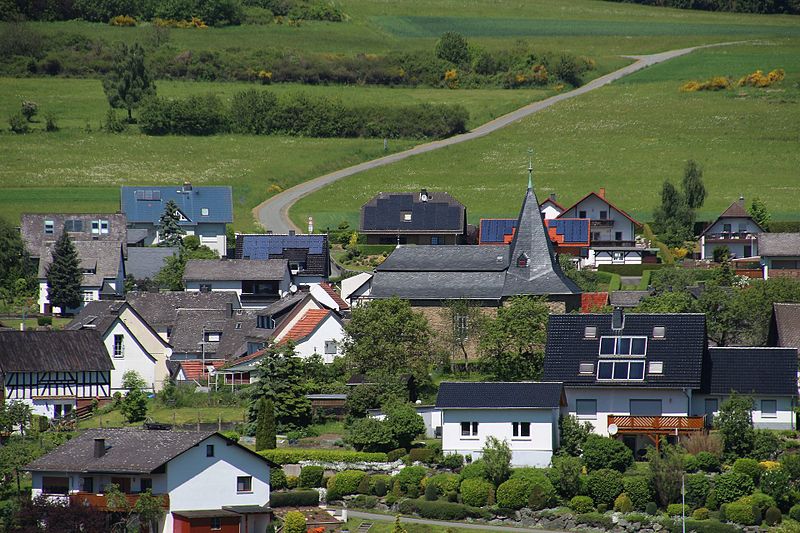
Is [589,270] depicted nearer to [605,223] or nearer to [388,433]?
[605,223]

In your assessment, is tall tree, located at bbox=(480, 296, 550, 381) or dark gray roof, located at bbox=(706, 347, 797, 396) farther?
tall tree, located at bbox=(480, 296, 550, 381)

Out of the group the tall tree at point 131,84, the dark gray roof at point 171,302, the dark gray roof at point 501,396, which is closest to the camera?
the dark gray roof at point 501,396

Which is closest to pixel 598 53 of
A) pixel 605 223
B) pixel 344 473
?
pixel 605 223

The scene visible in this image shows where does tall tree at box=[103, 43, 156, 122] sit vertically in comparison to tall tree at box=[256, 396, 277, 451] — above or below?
above

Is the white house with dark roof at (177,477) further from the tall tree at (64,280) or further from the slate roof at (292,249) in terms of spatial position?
the slate roof at (292,249)

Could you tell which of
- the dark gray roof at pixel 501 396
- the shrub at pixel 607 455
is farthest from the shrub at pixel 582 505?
the dark gray roof at pixel 501 396

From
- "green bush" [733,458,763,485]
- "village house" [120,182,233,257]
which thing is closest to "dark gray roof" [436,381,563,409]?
"green bush" [733,458,763,485]

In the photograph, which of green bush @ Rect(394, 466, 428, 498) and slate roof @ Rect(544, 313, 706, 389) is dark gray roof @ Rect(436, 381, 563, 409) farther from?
green bush @ Rect(394, 466, 428, 498)

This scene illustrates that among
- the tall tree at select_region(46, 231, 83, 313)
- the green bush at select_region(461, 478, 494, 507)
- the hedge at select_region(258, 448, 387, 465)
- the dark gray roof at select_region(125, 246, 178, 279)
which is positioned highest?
the dark gray roof at select_region(125, 246, 178, 279)
